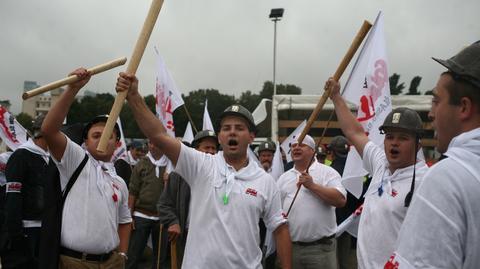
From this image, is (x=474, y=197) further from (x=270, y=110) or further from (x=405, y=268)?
(x=270, y=110)

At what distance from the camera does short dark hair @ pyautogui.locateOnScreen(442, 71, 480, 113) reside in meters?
1.73

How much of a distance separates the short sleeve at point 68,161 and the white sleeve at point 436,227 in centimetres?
297

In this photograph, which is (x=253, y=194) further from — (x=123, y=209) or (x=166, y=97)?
(x=166, y=97)

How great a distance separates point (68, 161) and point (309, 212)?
9.94 feet

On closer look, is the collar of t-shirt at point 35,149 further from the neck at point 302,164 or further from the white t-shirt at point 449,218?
the white t-shirt at point 449,218

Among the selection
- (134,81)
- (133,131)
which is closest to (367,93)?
(134,81)

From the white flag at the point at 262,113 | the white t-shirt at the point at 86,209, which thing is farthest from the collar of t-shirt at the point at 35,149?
the white flag at the point at 262,113

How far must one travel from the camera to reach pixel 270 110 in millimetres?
14234

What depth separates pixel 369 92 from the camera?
543 cm

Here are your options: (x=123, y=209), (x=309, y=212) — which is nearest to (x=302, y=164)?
(x=309, y=212)

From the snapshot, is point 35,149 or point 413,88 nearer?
point 35,149

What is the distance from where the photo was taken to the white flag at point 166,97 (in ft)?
26.9

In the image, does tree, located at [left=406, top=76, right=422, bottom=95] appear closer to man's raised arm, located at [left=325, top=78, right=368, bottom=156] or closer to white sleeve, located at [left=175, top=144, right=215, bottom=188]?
man's raised arm, located at [left=325, top=78, right=368, bottom=156]

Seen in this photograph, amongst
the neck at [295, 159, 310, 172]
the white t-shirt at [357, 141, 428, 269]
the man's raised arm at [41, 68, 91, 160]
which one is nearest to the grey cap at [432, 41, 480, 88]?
the white t-shirt at [357, 141, 428, 269]
